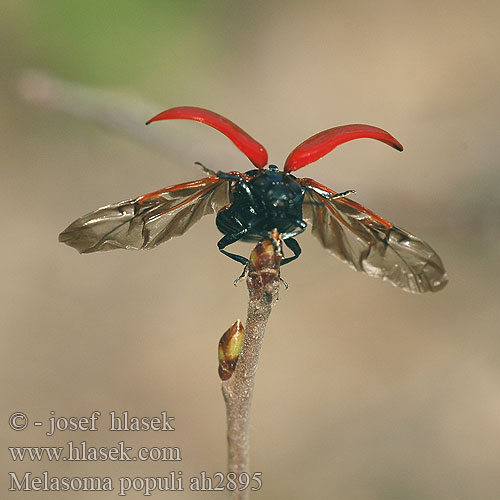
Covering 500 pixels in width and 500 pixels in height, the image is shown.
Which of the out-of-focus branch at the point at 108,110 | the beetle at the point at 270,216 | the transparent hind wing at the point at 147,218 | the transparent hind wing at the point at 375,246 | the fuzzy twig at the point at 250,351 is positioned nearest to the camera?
the fuzzy twig at the point at 250,351

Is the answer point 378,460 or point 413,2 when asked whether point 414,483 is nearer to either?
point 378,460

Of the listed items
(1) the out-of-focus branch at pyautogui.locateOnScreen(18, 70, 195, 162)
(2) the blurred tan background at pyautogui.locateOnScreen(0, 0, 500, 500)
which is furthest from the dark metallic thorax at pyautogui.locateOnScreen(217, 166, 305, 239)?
(1) the out-of-focus branch at pyautogui.locateOnScreen(18, 70, 195, 162)

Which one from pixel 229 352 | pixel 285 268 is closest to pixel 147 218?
pixel 229 352

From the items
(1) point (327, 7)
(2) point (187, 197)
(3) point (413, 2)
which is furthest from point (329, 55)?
(2) point (187, 197)

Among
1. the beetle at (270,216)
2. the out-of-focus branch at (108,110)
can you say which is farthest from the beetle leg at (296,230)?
the out-of-focus branch at (108,110)

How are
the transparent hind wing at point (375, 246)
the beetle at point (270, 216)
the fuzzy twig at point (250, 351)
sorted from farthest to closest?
the transparent hind wing at point (375, 246) < the beetle at point (270, 216) < the fuzzy twig at point (250, 351)

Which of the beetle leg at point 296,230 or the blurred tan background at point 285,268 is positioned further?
the blurred tan background at point 285,268

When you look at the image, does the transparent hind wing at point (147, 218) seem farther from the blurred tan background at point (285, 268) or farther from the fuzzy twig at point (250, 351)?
the blurred tan background at point (285, 268)
